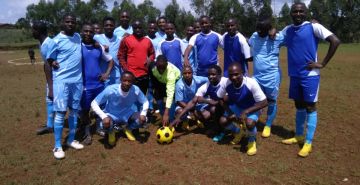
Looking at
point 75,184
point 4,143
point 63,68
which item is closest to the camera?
point 75,184

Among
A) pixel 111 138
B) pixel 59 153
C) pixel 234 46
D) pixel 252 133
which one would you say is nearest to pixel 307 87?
pixel 252 133

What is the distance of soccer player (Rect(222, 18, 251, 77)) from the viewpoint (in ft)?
22.1

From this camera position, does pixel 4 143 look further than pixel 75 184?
Yes

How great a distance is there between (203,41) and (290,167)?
3.26 m

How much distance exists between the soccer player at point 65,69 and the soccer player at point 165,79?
1.71m

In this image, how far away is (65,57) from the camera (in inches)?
229

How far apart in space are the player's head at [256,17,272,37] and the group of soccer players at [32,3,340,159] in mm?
20

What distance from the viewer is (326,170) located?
17.4ft

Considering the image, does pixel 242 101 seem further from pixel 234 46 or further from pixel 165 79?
pixel 165 79

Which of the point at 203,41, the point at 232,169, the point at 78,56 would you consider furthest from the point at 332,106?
the point at 78,56

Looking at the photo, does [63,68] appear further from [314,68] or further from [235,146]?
[314,68]

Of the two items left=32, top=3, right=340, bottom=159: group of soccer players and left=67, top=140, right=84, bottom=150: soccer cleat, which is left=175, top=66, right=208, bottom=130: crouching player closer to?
left=32, top=3, right=340, bottom=159: group of soccer players

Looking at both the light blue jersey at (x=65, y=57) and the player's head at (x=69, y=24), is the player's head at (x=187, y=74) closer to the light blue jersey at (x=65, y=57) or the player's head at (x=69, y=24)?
the light blue jersey at (x=65, y=57)

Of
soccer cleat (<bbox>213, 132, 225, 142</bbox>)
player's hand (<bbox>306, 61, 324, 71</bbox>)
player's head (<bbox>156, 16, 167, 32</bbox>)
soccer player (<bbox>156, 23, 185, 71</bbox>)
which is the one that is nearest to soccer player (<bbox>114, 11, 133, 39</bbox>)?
player's head (<bbox>156, 16, 167, 32</bbox>)
